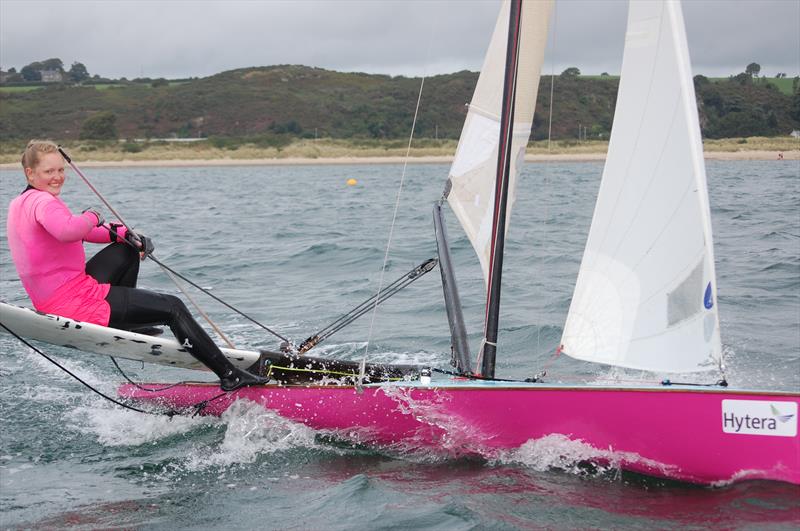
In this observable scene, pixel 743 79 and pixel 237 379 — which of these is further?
pixel 743 79

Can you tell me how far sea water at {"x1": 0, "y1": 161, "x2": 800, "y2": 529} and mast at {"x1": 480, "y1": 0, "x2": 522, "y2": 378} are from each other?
0.54 metres

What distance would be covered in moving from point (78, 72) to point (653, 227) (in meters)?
97.3

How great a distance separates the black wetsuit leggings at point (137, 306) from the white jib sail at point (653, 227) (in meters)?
1.89

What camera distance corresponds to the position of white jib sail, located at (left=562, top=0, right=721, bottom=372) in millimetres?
3729

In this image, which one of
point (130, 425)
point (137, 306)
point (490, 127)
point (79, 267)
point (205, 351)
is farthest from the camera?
point (130, 425)

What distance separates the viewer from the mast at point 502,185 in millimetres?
4469

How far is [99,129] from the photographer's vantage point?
53.1m

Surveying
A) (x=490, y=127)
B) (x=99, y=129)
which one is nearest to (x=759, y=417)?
(x=490, y=127)

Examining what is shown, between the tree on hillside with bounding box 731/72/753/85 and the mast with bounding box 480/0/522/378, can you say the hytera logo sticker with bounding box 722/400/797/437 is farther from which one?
the tree on hillside with bounding box 731/72/753/85

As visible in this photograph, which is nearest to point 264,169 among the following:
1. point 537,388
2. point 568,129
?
point 568,129

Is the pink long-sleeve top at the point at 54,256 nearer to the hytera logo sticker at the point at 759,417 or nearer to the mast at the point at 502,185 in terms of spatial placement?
the mast at the point at 502,185

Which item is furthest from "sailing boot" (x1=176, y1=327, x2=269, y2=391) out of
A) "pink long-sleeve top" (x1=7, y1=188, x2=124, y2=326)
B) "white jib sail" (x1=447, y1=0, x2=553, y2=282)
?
"white jib sail" (x1=447, y1=0, x2=553, y2=282)

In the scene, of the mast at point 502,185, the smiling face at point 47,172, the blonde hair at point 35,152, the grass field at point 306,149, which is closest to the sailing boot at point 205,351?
the smiling face at point 47,172

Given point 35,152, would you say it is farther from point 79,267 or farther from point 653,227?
point 653,227
